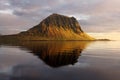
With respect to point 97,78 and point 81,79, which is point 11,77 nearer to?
point 81,79

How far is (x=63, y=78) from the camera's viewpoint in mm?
24500

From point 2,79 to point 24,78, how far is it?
263 cm

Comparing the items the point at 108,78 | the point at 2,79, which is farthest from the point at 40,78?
the point at 108,78

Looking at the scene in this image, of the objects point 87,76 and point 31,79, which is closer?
point 31,79

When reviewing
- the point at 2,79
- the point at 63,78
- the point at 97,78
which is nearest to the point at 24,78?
the point at 2,79

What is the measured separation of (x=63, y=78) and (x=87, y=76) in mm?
3766

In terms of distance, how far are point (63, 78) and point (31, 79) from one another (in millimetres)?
4153

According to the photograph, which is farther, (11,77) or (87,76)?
(87,76)

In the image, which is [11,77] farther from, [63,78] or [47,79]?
[63,78]

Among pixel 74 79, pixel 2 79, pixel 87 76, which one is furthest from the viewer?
pixel 87 76

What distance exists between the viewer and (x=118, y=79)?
24.2 metres

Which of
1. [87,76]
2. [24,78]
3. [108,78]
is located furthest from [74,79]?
[24,78]

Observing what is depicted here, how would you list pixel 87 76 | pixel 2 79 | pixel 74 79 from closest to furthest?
pixel 2 79 → pixel 74 79 → pixel 87 76

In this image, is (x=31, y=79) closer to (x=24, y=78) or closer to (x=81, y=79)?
(x=24, y=78)
